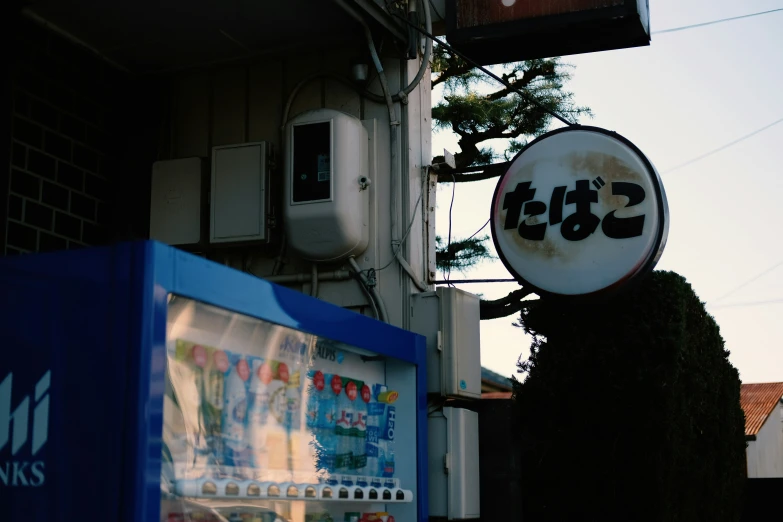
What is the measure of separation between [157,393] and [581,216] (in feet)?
10.0

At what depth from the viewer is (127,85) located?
6.70m

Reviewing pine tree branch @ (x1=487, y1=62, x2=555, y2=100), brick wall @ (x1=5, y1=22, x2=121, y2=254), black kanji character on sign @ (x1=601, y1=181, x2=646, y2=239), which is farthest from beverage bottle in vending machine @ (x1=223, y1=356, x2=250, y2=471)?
pine tree branch @ (x1=487, y1=62, x2=555, y2=100)

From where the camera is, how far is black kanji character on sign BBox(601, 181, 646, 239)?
216 inches

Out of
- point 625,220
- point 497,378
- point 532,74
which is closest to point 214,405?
point 625,220

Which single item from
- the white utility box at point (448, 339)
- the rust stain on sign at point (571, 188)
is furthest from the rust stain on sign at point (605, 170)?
the white utility box at point (448, 339)

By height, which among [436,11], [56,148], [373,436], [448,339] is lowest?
[373,436]

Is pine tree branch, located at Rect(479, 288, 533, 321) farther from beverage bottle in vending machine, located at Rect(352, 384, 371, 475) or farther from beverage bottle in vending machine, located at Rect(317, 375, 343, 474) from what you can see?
beverage bottle in vending machine, located at Rect(317, 375, 343, 474)

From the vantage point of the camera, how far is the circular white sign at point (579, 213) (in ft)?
17.9

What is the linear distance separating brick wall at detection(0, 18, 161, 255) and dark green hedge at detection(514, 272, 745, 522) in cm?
282

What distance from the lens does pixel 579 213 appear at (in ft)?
18.6

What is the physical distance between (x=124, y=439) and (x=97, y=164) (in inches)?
140

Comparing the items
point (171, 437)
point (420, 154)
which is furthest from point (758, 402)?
point (171, 437)

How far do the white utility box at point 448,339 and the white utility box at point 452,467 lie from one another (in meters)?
0.16

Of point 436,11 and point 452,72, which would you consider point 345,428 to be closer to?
point 436,11
